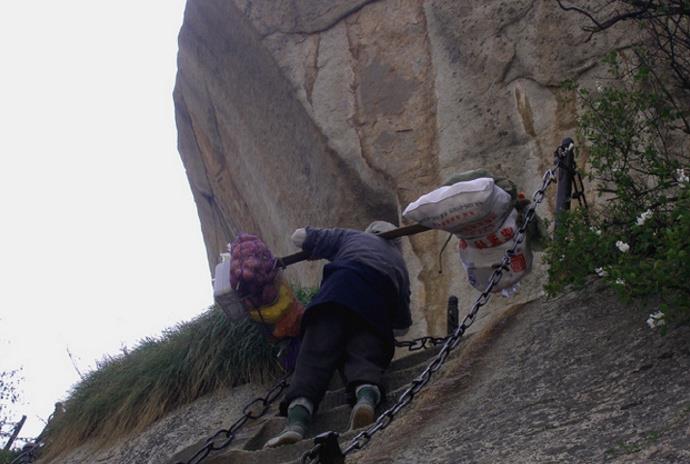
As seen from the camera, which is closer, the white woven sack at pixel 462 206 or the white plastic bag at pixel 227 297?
the white woven sack at pixel 462 206

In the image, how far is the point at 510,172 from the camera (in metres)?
8.82

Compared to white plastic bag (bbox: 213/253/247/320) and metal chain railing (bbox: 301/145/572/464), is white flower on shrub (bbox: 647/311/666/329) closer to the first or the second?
metal chain railing (bbox: 301/145/572/464)

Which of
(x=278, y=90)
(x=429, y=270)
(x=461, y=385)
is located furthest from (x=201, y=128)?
(x=461, y=385)

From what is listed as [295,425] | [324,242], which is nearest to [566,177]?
[324,242]

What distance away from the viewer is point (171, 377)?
7.36m

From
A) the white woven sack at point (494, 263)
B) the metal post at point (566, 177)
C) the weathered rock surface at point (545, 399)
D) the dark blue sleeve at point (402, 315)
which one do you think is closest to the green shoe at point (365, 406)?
the weathered rock surface at point (545, 399)

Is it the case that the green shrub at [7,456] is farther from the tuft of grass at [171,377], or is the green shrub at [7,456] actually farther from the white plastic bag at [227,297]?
the white plastic bag at [227,297]

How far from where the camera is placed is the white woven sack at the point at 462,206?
5.52 metres

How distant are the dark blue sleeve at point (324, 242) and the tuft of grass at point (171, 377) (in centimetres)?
109

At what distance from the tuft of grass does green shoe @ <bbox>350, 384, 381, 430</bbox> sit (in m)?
2.06

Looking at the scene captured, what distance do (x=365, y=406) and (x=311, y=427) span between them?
0.50 m

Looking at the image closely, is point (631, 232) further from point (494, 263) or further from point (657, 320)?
point (494, 263)

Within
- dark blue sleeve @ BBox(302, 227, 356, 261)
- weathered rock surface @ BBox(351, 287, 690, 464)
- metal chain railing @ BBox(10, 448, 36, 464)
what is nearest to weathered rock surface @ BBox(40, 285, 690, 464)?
weathered rock surface @ BBox(351, 287, 690, 464)

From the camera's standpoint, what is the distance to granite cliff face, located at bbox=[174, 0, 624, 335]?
29.1ft
